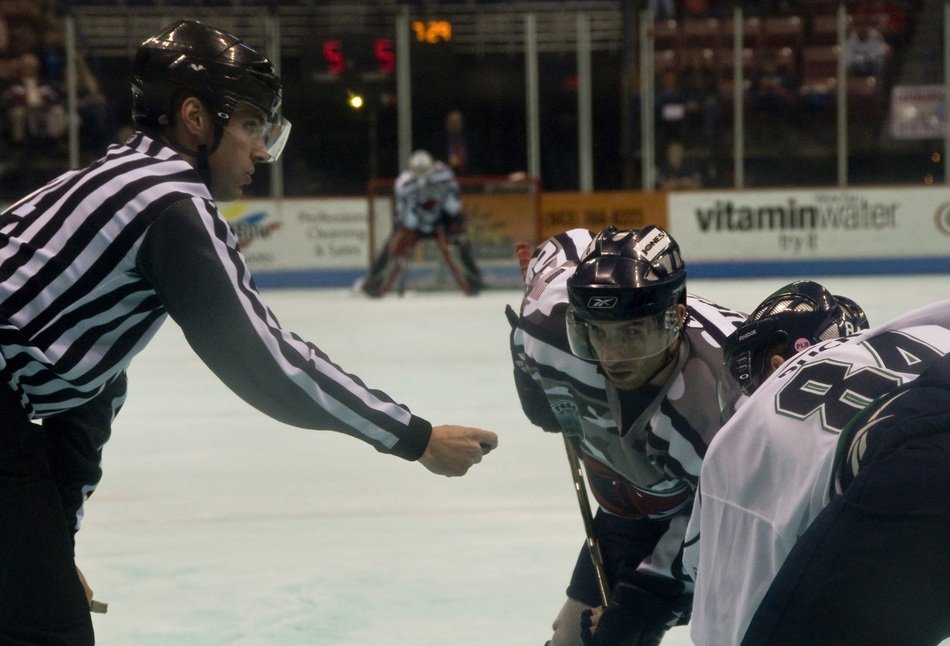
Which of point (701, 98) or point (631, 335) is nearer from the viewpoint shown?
point (631, 335)

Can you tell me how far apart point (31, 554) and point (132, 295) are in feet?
1.25

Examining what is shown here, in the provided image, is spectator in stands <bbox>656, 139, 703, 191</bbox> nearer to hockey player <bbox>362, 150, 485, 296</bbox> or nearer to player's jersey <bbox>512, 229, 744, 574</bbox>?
hockey player <bbox>362, 150, 485, 296</bbox>

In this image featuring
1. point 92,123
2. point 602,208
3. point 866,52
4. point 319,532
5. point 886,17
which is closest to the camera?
point 319,532

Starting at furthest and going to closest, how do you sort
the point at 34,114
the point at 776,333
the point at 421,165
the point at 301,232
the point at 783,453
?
the point at 301,232 → the point at 34,114 → the point at 421,165 → the point at 776,333 → the point at 783,453

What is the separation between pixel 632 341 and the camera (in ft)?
7.43

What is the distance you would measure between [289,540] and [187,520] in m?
0.43

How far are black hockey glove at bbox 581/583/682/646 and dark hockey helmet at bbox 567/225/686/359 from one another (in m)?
0.50

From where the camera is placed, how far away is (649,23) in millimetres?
13844

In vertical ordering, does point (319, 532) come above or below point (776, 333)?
below

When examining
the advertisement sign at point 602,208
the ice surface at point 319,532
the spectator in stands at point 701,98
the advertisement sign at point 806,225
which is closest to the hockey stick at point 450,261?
the advertisement sign at point 602,208

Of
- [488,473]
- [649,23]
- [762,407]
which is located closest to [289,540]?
[488,473]

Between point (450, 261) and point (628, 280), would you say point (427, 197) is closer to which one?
point (450, 261)

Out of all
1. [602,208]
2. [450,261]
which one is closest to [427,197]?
[450,261]

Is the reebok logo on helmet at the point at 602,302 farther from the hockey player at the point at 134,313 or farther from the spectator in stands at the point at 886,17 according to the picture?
the spectator in stands at the point at 886,17
